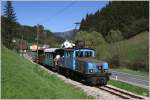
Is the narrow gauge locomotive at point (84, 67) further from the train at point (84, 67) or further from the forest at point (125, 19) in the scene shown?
the forest at point (125, 19)

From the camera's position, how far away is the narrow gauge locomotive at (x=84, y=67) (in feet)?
92.6

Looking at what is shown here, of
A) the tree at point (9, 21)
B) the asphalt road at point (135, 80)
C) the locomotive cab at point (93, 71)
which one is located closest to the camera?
the locomotive cab at point (93, 71)

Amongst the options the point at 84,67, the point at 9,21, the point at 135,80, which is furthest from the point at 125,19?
the point at 84,67

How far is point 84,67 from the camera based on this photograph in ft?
93.4

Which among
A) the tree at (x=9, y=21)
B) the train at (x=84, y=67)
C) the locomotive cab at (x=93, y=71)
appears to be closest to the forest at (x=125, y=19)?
the tree at (x=9, y=21)

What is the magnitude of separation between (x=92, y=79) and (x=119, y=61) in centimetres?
4715

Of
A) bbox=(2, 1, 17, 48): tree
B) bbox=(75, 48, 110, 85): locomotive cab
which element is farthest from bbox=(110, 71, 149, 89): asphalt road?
bbox=(2, 1, 17, 48): tree

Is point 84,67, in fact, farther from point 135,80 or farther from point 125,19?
point 125,19

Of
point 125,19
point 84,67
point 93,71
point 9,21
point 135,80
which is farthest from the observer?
point 125,19

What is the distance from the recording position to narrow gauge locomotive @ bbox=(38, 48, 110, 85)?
28.2 metres

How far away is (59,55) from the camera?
3816 cm

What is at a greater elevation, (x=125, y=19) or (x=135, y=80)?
(x=125, y=19)

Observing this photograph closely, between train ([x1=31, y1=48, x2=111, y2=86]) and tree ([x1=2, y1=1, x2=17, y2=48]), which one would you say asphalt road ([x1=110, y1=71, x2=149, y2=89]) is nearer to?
train ([x1=31, y1=48, x2=111, y2=86])

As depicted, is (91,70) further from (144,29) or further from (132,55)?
(144,29)
